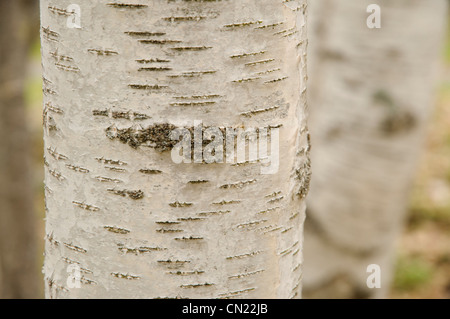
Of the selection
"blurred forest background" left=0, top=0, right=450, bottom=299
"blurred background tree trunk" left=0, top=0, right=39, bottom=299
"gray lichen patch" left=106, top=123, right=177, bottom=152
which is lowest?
"blurred forest background" left=0, top=0, right=450, bottom=299

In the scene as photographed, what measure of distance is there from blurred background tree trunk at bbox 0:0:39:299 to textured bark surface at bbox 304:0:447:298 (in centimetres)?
176

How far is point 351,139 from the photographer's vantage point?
3.09 m

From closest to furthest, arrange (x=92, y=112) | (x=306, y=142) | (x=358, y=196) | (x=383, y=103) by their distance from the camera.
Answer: (x=92, y=112) → (x=306, y=142) → (x=383, y=103) → (x=358, y=196)

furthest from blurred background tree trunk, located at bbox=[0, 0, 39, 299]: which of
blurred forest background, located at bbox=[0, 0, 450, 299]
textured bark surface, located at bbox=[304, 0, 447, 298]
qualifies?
textured bark surface, located at bbox=[304, 0, 447, 298]

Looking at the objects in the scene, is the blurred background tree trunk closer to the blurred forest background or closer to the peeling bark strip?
the blurred forest background

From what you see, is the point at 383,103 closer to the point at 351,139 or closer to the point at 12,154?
the point at 351,139

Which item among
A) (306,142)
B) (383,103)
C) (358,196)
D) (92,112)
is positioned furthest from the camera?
(358,196)

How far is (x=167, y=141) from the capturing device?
973mm

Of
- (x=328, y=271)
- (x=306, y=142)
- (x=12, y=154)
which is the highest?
(x=306, y=142)

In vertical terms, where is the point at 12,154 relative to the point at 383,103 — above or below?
below

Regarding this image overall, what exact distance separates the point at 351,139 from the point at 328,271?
0.86 meters

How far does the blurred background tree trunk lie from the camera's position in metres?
3.14

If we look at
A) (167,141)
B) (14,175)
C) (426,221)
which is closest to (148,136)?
(167,141)
